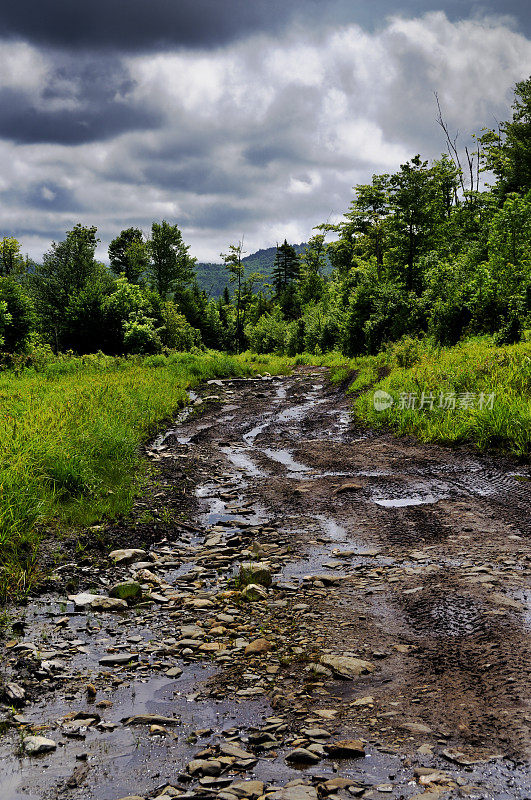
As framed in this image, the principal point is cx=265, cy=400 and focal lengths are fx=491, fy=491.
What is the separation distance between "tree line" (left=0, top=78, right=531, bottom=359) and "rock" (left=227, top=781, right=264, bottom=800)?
17.4 meters

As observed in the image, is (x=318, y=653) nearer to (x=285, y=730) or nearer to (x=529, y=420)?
(x=285, y=730)

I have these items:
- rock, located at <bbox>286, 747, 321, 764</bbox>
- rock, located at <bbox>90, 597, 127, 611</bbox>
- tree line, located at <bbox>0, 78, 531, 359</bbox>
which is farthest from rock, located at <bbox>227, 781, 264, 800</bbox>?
A: tree line, located at <bbox>0, 78, 531, 359</bbox>

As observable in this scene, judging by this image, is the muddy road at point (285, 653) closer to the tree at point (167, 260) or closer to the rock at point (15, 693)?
the rock at point (15, 693)

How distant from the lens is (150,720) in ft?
10.4

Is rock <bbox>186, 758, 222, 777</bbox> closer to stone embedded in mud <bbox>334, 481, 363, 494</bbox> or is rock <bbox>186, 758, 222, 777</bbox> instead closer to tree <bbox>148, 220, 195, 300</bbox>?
stone embedded in mud <bbox>334, 481, 363, 494</bbox>

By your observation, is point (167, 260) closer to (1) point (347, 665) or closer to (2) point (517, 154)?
(2) point (517, 154)

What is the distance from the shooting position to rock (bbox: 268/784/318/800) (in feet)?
7.94

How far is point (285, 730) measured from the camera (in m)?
3.02

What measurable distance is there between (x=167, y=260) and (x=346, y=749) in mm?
69988

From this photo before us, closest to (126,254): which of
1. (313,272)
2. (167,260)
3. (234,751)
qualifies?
(167,260)

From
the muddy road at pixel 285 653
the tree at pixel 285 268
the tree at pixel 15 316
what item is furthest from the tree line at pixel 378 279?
the tree at pixel 285 268

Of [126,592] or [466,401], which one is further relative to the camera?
[466,401]

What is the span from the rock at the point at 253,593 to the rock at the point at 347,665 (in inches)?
51.2

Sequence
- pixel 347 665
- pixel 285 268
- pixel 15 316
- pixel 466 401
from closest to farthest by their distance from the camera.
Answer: pixel 347 665 < pixel 466 401 < pixel 15 316 < pixel 285 268
